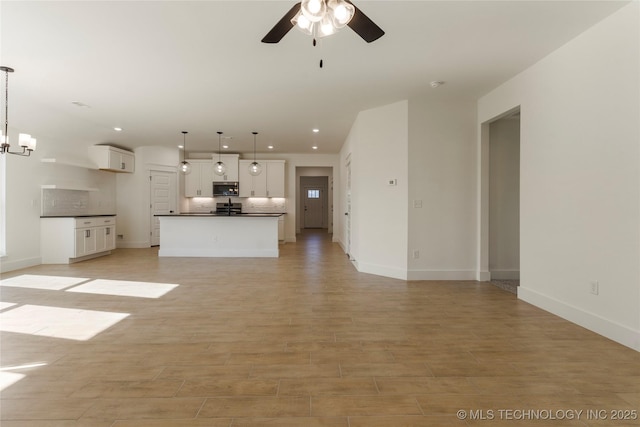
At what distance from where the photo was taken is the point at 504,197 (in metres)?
5.05

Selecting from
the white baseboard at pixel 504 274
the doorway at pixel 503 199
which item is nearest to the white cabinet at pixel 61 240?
the doorway at pixel 503 199

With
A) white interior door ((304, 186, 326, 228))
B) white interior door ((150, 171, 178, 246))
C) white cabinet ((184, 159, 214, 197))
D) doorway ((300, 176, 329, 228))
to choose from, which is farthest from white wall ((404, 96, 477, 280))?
white interior door ((304, 186, 326, 228))

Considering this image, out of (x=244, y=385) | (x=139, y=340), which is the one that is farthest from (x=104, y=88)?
(x=244, y=385)

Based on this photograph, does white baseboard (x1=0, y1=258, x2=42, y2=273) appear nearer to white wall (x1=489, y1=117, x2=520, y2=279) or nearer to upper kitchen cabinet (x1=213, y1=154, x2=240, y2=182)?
upper kitchen cabinet (x1=213, y1=154, x2=240, y2=182)

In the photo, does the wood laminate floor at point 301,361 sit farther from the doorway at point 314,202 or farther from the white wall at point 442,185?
the doorway at point 314,202

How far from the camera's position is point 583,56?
305 cm

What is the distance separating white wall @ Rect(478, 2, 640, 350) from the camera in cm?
262

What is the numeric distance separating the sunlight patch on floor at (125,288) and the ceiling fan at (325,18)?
11.7 ft

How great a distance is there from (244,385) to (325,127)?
556 cm

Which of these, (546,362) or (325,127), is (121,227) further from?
(546,362)

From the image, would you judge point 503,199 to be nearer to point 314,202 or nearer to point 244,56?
point 244,56

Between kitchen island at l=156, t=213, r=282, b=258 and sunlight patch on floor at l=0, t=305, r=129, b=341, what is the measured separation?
12.4ft

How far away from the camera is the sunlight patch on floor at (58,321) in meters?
2.86

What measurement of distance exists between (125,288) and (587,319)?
215 inches
